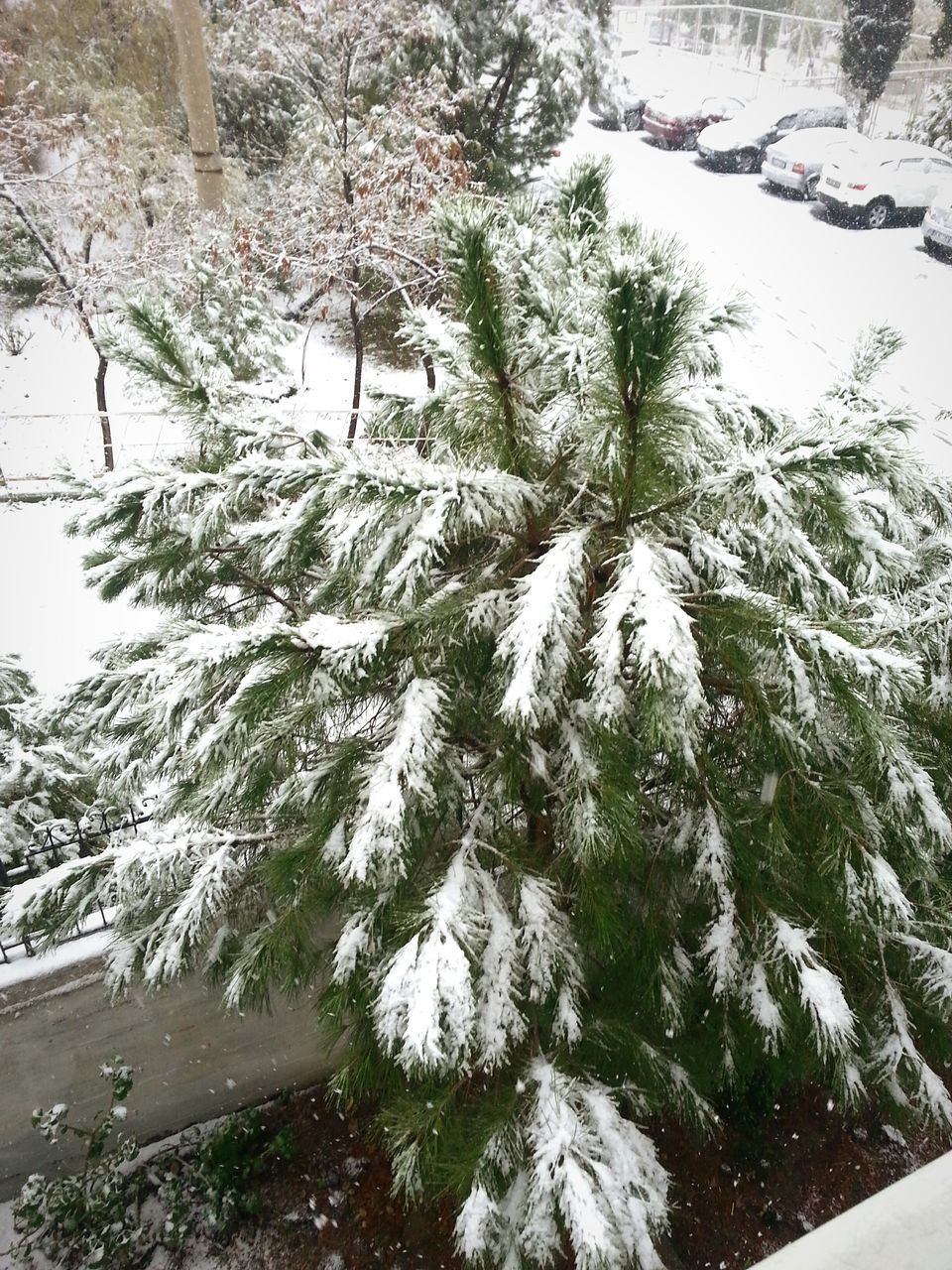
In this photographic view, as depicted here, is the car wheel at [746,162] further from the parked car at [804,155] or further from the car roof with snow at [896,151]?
the car roof with snow at [896,151]

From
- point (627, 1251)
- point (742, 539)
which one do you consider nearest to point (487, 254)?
point (742, 539)

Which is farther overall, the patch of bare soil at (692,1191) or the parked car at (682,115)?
the parked car at (682,115)

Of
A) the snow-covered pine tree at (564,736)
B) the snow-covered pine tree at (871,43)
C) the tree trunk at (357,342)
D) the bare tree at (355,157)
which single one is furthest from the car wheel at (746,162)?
the snow-covered pine tree at (564,736)

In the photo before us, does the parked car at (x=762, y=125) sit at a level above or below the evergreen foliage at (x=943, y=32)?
below

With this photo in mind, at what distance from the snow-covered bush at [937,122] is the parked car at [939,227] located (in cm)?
23

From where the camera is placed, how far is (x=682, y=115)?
4598 mm

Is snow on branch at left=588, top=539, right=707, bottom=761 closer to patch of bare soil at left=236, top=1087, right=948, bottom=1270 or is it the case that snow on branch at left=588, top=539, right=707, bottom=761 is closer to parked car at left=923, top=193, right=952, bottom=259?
patch of bare soil at left=236, top=1087, right=948, bottom=1270

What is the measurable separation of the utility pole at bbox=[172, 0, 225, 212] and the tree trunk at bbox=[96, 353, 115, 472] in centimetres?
147

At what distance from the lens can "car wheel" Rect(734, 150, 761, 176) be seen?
15.0 ft

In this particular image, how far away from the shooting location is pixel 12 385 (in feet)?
19.2

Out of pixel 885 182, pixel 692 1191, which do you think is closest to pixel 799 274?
pixel 885 182

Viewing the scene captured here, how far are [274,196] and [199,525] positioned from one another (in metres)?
5.30

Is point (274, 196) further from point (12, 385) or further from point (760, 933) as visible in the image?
point (760, 933)

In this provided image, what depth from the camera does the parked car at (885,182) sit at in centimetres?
391
